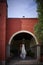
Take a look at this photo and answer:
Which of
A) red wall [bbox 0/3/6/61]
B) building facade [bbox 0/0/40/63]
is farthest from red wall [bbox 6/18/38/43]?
red wall [bbox 0/3/6/61]

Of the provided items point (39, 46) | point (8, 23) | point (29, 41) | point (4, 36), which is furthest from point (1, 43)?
point (29, 41)

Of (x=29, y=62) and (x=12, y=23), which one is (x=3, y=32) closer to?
(x=12, y=23)

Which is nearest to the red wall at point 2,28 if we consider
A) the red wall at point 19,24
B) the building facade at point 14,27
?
the building facade at point 14,27

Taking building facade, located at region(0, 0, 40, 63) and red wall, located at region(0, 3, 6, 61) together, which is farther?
building facade, located at region(0, 0, 40, 63)

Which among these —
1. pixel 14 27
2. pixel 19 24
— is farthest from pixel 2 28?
pixel 19 24

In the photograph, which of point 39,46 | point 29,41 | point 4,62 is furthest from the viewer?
point 29,41

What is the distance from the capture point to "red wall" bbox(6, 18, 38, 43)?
23.2 m

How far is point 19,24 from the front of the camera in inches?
920

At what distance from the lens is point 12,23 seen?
917 inches

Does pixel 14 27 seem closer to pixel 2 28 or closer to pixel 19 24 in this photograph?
pixel 19 24

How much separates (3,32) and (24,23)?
97.1 inches

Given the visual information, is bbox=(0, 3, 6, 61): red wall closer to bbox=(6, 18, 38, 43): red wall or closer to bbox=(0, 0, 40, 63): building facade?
bbox=(0, 0, 40, 63): building facade

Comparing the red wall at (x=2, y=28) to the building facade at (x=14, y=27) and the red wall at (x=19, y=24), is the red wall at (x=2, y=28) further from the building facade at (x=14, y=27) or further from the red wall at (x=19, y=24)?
the red wall at (x=19, y=24)

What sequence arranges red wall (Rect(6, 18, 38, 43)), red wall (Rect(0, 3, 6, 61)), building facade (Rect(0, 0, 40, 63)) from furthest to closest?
red wall (Rect(6, 18, 38, 43)), building facade (Rect(0, 0, 40, 63)), red wall (Rect(0, 3, 6, 61))
